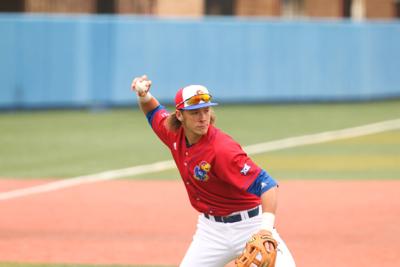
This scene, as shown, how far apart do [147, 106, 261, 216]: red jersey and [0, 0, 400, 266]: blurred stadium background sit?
9352 millimetres

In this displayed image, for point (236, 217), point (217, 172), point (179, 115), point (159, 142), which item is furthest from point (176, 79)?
point (217, 172)

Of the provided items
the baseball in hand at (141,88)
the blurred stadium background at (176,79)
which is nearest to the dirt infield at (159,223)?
the baseball in hand at (141,88)

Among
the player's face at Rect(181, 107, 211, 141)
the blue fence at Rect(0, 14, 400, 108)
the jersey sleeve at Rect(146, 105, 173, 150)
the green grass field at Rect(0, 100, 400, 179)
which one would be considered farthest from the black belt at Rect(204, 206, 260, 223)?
the blue fence at Rect(0, 14, 400, 108)

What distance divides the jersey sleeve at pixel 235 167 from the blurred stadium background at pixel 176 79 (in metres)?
9.62

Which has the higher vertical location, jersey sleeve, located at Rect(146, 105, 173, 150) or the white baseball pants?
jersey sleeve, located at Rect(146, 105, 173, 150)

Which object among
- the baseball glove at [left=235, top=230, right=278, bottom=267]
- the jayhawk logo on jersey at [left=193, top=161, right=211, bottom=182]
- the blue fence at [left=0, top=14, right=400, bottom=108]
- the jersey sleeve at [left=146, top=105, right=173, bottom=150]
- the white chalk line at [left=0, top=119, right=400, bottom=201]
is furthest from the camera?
the blue fence at [left=0, top=14, right=400, bottom=108]

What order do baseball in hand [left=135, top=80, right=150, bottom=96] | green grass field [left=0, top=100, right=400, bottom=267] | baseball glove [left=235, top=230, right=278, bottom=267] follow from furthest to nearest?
green grass field [left=0, top=100, right=400, bottom=267], baseball in hand [left=135, top=80, right=150, bottom=96], baseball glove [left=235, top=230, right=278, bottom=267]

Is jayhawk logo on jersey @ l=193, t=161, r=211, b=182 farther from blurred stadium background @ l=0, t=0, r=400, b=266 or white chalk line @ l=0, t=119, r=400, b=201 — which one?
blurred stadium background @ l=0, t=0, r=400, b=266

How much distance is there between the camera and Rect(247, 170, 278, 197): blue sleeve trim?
21.2 ft

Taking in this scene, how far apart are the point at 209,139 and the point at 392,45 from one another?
874 inches

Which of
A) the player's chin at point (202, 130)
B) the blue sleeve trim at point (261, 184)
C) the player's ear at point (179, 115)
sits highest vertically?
the player's ear at point (179, 115)

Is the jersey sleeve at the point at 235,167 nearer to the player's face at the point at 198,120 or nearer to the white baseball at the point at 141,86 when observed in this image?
the player's face at the point at 198,120

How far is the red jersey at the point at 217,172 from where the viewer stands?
6566mm

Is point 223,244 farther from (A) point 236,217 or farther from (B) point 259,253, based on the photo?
(B) point 259,253
